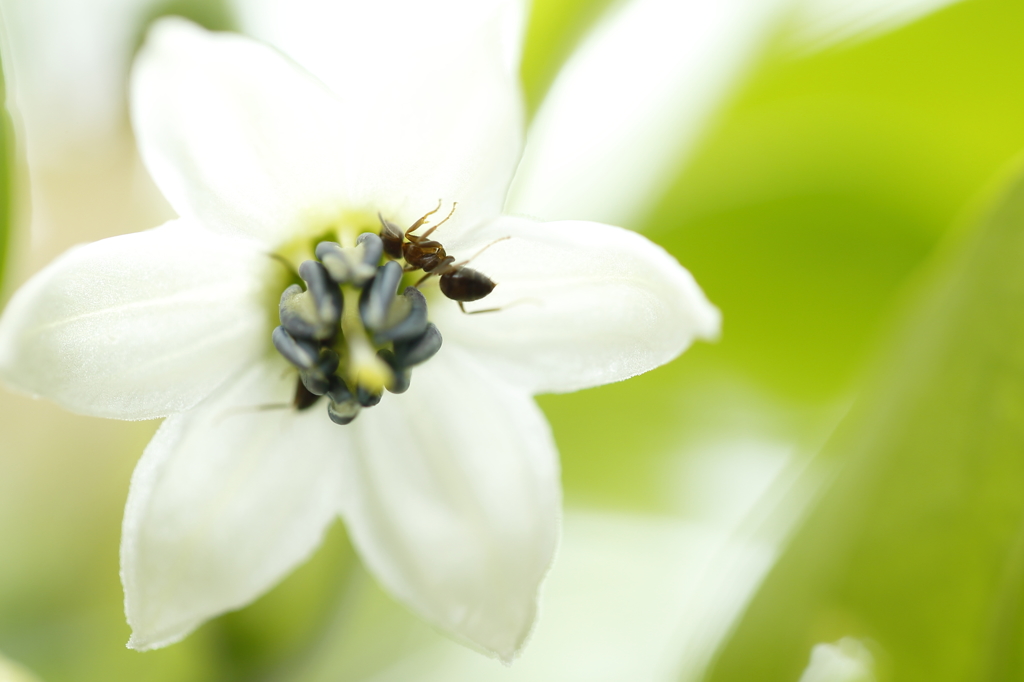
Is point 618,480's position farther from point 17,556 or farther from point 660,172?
point 17,556

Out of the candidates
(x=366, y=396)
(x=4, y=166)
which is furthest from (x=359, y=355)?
(x=4, y=166)

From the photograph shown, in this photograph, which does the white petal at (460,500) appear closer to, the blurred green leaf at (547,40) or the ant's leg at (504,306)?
the ant's leg at (504,306)

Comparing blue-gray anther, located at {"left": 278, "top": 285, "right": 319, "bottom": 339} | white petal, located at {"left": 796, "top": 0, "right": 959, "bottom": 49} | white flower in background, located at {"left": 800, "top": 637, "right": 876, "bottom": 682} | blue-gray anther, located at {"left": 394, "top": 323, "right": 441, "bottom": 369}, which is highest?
white petal, located at {"left": 796, "top": 0, "right": 959, "bottom": 49}

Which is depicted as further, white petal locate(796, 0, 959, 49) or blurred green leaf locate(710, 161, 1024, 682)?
white petal locate(796, 0, 959, 49)

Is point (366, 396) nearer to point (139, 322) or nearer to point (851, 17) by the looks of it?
point (139, 322)

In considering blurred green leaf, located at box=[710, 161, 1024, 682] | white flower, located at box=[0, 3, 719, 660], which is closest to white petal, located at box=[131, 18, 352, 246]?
white flower, located at box=[0, 3, 719, 660]

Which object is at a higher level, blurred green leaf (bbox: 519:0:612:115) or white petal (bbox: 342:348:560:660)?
blurred green leaf (bbox: 519:0:612:115)

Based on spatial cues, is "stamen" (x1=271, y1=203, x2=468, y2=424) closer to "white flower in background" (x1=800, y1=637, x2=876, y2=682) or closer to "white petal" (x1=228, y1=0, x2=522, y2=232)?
"white petal" (x1=228, y1=0, x2=522, y2=232)
